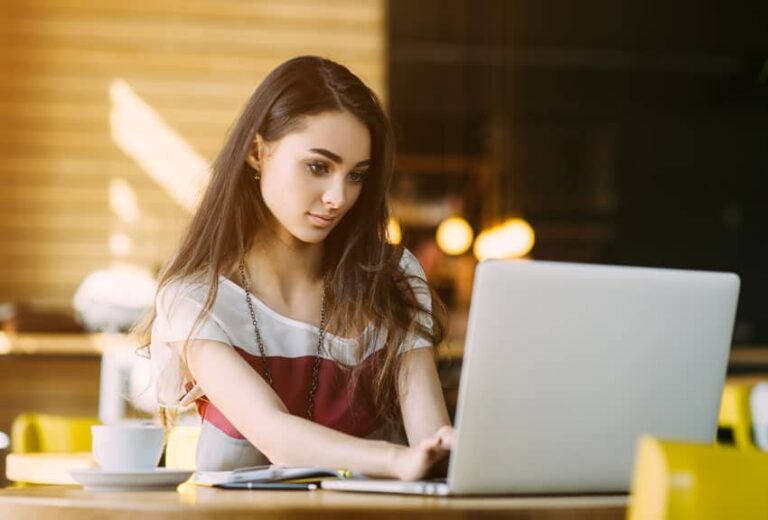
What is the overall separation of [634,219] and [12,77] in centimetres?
425

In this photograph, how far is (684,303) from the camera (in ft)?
4.36

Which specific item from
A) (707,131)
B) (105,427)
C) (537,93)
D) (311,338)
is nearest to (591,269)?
(105,427)

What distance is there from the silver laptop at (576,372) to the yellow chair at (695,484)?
11.1 inches

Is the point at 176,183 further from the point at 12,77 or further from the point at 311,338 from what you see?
the point at 311,338

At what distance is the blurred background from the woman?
170 inches

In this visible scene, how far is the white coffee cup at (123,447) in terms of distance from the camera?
1.54m

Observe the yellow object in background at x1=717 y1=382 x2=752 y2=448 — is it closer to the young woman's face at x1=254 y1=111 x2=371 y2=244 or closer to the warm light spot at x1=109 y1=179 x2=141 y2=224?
the young woman's face at x1=254 y1=111 x2=371 y2=244

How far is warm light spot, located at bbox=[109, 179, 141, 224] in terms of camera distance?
7.14 meters

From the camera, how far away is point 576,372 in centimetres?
127

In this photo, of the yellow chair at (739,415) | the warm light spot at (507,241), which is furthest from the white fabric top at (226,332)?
the warm light spot at (507,241)

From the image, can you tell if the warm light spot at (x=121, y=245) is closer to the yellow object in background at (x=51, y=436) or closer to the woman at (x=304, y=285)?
the yellow object in background at (x=51, y=436)

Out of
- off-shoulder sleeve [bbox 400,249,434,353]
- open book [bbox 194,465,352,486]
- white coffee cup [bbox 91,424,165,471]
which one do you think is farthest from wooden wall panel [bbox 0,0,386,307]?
open book [bbox 194,465,352,486]

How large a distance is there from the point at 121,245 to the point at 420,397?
5374 millimetres

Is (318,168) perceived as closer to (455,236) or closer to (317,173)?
(317,173)
